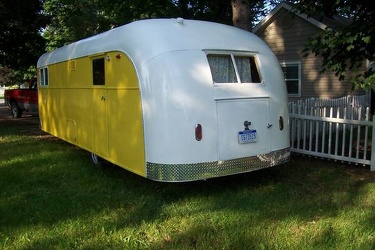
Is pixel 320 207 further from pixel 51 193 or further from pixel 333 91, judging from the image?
pixel 333 91

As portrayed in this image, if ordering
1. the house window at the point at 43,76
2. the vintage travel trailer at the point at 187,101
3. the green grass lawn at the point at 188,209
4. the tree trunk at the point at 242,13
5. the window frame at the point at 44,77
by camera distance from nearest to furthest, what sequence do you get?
the green grass lawn at the point at 188,209 < the vintage travel trailer at the point at 187,101 < the tree trunk at the point at 242,13 < the window frame at the point at 44,77 < the house window at the point at 43,76

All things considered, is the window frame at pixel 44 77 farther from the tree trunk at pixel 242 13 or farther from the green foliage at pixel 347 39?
the green foliage at pixel 347 39

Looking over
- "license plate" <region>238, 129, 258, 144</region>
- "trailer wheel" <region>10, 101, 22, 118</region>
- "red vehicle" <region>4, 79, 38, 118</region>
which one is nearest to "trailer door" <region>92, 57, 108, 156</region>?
"license plate" <region>238, 129, 258, 144</region>

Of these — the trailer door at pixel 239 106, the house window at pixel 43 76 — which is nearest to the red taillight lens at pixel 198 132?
the trailer door at pixel 239 106

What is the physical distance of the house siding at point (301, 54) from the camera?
15031 mm

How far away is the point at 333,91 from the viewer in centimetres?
1502

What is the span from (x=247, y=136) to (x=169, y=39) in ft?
5.33

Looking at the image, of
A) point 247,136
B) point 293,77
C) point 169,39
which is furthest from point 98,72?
point 293,77

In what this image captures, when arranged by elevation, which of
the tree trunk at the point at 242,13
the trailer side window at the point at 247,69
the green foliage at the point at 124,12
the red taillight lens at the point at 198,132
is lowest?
the red taillight lens at the point at 198,132

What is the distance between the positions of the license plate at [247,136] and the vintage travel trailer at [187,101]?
0.01m

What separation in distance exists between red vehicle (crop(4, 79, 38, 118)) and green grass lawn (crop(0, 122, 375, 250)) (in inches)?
394

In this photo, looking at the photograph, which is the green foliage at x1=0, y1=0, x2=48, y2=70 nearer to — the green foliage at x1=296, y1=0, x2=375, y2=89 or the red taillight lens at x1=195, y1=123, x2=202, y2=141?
the green foliage at x1=296, y1=0, x2=375, y2=89

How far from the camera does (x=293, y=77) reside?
52.6ft

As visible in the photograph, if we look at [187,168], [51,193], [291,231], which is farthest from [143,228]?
[51,193]
